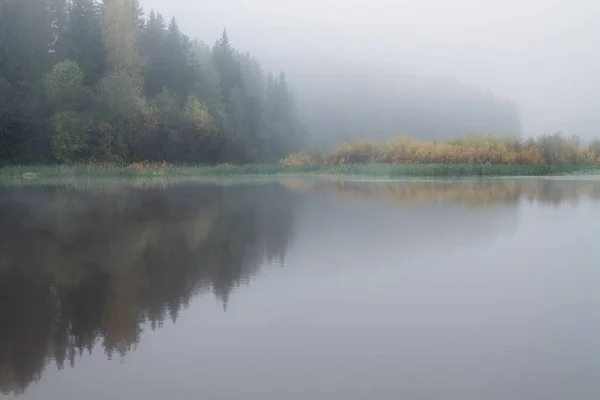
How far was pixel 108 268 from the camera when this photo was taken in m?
8.18

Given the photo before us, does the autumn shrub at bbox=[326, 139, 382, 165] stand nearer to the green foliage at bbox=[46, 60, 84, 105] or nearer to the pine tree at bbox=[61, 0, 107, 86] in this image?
the pine tree at bbox=[61, 0, 107, 86]

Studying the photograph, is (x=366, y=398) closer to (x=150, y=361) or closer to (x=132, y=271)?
(x=150, y=361)

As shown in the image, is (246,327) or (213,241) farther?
(213,241)

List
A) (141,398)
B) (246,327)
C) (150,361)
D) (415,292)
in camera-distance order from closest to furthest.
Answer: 1. (141,398)
2. (150,361)
3. (246,327)
4. (415,292)

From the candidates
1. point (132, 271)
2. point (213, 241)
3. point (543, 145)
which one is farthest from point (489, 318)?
point (543, 145)

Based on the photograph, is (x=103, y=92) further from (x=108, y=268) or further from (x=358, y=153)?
(x=108, y=268)

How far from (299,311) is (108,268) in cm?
321

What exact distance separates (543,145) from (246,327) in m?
46.6

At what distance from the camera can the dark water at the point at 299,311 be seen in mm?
4371

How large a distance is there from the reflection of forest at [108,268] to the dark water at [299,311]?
0.10 ft

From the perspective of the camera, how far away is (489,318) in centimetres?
590

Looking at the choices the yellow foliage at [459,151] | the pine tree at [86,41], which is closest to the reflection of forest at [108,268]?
the pine tree at [86,41]

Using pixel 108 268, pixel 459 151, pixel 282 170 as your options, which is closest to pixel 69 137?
pixel 282 170

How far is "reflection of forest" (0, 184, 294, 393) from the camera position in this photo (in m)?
5.27
